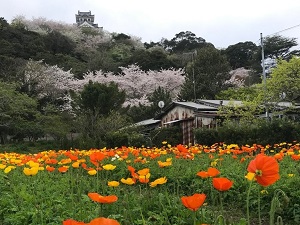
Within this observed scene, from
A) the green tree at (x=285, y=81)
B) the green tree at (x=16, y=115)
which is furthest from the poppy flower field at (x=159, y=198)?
the green tree at (x=16, y=115)

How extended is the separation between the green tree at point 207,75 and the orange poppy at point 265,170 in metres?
28.8

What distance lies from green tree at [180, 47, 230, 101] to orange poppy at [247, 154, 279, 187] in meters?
28.8

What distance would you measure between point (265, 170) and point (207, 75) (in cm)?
2940

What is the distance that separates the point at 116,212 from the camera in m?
2.92

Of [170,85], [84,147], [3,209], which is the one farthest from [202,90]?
[3,209]

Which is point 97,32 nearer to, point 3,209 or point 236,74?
point 236,74

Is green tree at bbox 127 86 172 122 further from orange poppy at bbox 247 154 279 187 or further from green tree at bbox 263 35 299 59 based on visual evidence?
orange poppy at bbox 247 154 279 187

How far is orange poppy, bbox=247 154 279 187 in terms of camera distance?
1452mm

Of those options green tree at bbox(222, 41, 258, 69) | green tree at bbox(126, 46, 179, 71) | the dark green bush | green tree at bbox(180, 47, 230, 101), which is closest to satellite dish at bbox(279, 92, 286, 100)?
the dark green bush

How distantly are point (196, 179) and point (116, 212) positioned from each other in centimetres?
208

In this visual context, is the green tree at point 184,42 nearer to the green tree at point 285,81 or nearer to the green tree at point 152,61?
the green tree at point 152,61

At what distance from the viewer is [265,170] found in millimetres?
1466

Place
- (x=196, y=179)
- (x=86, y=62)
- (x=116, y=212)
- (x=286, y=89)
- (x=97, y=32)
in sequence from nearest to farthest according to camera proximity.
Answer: (x=116, y=212) < (x=196, y=179) < (x=286, y=89) < (x=86, y=62) < (x=97, y=32)

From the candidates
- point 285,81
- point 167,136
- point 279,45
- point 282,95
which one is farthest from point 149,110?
point 279,45
